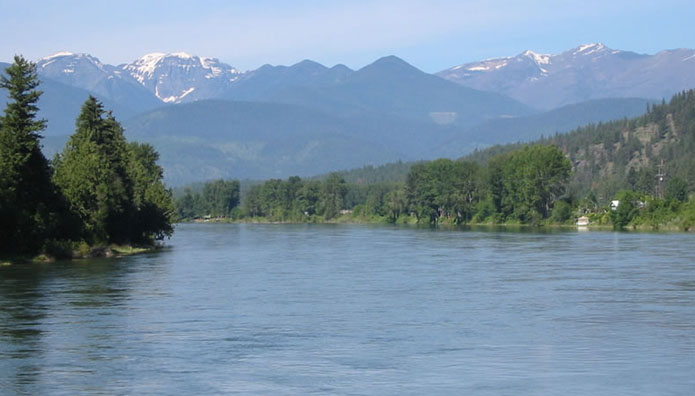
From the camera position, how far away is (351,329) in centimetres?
4256

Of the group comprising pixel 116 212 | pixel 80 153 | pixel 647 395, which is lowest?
pixel 647 395

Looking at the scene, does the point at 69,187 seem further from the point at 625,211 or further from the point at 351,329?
the point at 625,211

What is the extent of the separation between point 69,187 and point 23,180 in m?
10.2

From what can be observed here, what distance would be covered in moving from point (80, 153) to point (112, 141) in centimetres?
970

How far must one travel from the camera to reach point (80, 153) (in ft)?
318

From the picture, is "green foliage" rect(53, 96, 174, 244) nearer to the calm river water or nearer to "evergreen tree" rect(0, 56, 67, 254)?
"evergreen tree" rect(0, 56, 67, 254)

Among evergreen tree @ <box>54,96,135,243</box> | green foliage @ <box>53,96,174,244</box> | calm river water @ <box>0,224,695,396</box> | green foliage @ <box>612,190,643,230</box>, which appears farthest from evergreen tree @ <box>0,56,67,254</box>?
green foliage @ <box>612,190,643,230</box>

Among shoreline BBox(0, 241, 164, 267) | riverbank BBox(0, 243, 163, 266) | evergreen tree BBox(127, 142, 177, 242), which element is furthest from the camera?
evergreen tree BBox(127, 142, 177, 242)

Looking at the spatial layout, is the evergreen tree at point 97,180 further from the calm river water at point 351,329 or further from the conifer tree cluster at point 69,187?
the calm river water at point 351,329

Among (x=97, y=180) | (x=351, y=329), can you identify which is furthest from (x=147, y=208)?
(x=351, y=329)

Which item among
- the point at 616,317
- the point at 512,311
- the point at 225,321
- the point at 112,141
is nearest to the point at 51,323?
the point at 225,321

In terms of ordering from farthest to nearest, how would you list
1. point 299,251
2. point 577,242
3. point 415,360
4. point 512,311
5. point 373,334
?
point 577,242, point 299,251, point 512,311, point 373,334, point 415,360

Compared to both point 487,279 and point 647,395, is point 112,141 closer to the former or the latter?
point 487,279

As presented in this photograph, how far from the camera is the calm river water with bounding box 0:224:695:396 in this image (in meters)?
31.6
